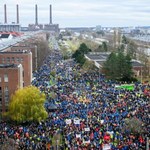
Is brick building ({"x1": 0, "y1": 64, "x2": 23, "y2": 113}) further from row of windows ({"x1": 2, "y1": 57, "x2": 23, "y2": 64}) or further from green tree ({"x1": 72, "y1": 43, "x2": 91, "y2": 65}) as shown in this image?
green tree ({"x1": 72, "y1": 43, "x2": 91, "y2": 65})

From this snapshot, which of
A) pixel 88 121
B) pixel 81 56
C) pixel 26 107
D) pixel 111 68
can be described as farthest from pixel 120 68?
pixel 88 121

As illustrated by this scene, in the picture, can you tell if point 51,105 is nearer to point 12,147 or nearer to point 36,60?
point 12,147

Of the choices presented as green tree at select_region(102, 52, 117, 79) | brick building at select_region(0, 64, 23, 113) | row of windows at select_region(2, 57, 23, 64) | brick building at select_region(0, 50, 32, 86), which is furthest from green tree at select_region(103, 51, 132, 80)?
brick building at select_region(0, 64, 23, 113)

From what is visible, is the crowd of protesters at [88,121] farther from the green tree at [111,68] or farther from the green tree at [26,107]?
the green tree at [111,68]

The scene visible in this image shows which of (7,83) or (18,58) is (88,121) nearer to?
(7,83)

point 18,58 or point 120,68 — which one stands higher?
point 18,58

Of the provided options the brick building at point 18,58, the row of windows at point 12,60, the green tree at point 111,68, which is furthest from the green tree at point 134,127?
the green tree at point 111,68
